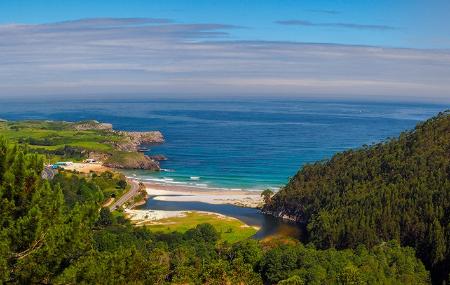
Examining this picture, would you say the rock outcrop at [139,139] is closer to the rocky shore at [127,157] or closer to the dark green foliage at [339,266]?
the rocky shore at [127,157]

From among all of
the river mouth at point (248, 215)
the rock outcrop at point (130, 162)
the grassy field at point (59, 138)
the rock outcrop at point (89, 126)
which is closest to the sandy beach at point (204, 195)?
the river mouth at point (248, 215)

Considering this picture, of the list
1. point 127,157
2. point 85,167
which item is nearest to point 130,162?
point 127,157

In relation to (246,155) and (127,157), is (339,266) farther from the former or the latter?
(246,155)

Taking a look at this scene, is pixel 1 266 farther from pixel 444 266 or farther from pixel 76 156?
pixel 76 156

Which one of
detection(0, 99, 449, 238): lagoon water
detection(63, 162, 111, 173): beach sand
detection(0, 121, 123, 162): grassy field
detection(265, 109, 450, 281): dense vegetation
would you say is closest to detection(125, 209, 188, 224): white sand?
detection(0, 99, 449, 238): lagoon water

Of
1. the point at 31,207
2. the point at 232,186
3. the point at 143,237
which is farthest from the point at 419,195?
the point at 31,207

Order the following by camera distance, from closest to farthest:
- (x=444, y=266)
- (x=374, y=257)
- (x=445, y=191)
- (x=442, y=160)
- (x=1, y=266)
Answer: (x=1, y=266) < (x=374, y=257) < (x=444, y=266) < (x=445, y=191) < (x=442, y=160)
